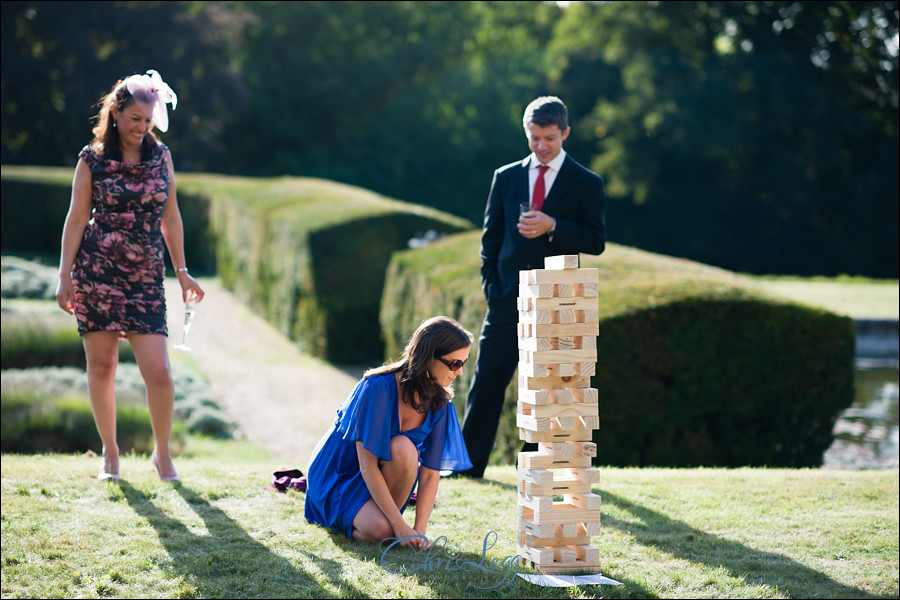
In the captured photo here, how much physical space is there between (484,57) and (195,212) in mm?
19889

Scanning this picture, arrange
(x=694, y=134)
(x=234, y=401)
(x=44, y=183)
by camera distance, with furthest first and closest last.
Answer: (x=694, y=134), (x=44, y=183), (x=234, y=401)

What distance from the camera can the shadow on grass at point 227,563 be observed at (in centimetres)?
315

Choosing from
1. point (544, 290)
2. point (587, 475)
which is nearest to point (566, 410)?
point (587, 475)

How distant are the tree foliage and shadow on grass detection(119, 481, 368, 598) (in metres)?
18.5

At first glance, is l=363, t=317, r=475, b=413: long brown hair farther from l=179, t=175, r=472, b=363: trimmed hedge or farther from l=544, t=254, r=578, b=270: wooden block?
l=179, t=175, r=472, b=363: trimmed hedge

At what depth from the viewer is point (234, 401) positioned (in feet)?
34.3

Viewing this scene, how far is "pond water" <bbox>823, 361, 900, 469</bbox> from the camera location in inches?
315

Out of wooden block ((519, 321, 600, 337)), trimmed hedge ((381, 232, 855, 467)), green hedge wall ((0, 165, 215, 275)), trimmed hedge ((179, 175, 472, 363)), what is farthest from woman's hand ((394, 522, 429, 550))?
green hedge wall ((0, 165, 215, 275))

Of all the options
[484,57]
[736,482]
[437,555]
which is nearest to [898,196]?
[484,57]

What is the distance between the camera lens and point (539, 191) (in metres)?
4.66

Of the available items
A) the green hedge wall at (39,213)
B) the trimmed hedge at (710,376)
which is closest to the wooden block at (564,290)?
the trimmed hedge at (710,376)

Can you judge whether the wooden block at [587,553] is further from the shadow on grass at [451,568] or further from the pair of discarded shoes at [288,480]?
the pair of discarded shoes at [288,480]

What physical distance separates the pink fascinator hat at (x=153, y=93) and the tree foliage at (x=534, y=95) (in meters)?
17.6

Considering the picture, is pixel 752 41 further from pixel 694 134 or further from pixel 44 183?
pixel 44 183
